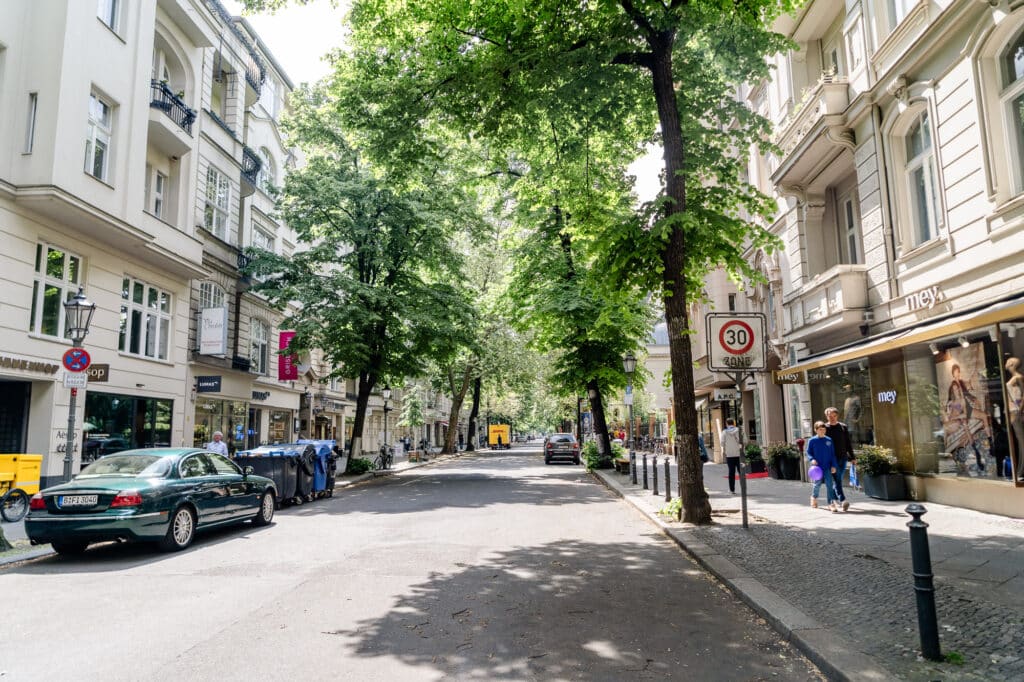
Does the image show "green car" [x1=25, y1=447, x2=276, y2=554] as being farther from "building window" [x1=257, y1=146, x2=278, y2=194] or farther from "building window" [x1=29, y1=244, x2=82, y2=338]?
"building window" [x1=257, y1=146, x2=278, y2=194]

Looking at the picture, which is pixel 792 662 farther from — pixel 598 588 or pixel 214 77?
pixel 214 77

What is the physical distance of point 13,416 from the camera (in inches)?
608

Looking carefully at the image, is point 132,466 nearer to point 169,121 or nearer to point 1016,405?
point 1016,405

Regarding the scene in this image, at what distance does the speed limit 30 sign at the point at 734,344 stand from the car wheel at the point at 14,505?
12409mm

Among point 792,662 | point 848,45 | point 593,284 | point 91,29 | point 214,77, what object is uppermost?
point 214,77

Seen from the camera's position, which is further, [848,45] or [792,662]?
[848,45]

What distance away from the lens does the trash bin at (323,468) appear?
17.0m

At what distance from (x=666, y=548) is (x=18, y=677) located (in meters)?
7.26

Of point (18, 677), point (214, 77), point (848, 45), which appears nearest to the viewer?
point (18, 677)

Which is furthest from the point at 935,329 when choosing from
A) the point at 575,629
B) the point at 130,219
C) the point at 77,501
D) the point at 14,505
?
the point at 130,219

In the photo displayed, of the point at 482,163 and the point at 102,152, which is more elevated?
the point at 482,163

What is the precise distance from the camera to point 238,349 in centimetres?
2605

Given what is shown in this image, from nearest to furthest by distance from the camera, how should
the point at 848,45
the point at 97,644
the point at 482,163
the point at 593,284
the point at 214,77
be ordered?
the point at 97,644 → the point at 593,284 → the point at 848,45 → the point at 482,163 → the point at 214,77

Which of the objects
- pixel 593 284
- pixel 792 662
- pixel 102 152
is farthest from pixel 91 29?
pixel 792 662
